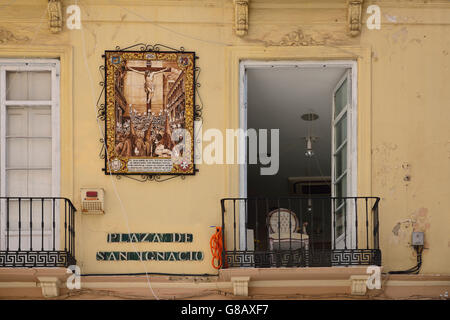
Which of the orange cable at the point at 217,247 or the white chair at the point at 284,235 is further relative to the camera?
the white chair at the point at 284,235

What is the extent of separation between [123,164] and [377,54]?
3.47 m

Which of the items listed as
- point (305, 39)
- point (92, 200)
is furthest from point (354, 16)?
point (92, 200)

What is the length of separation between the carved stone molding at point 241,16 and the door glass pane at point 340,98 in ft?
4.98

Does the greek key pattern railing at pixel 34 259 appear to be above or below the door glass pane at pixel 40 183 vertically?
below

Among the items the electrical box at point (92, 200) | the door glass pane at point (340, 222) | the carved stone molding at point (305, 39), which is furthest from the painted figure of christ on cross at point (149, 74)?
the door glass pane at point (340, 222)

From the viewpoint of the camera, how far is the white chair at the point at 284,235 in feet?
31.9

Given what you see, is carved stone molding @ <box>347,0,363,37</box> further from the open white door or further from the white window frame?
the white window frame

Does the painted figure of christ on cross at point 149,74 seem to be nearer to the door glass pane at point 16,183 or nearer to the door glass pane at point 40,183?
the door glass pane at point 40,183

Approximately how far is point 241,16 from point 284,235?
284cm

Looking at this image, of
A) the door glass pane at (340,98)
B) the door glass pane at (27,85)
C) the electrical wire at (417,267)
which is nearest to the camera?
the electrical wire at (417,267)

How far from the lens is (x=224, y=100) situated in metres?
9.76

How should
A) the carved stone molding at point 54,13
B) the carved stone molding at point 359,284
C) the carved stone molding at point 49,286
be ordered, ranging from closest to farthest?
the carved stone molding at point 49,286, the carved stone molding at point 359,284, the carved stone molding at point 54,13

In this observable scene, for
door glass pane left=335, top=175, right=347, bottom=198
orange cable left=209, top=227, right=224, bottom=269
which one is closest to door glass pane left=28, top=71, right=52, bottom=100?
orange cable left=209, top=227, right=224, bottom=269

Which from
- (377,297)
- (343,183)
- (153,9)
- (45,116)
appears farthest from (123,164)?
(377,297)
